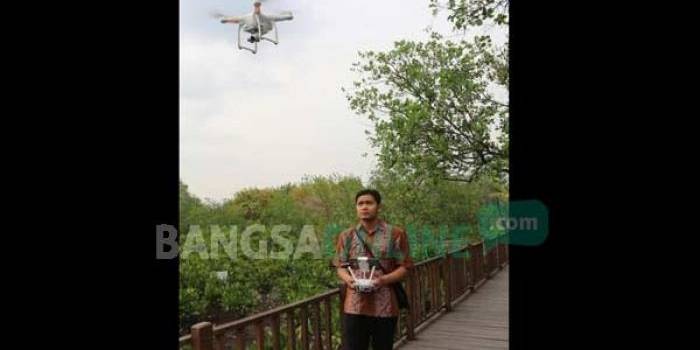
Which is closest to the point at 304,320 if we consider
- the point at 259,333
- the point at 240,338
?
the point at 259,333

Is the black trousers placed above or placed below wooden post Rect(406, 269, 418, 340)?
above

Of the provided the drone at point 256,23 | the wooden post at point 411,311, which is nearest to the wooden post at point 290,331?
the wooden post at point 411,311

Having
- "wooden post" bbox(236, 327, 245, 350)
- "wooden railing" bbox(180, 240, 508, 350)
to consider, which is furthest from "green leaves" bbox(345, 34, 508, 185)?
"wooden post" bbox(236, 327, 245, 350)

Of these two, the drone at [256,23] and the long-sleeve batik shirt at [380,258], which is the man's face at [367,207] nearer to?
the long-sleeve batik shirt at [380,258]

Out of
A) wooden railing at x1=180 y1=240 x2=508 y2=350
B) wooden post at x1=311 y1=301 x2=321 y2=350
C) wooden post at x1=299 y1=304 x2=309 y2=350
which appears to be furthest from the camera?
wooden post at x1=311 y1=301 x2=321 y2=350

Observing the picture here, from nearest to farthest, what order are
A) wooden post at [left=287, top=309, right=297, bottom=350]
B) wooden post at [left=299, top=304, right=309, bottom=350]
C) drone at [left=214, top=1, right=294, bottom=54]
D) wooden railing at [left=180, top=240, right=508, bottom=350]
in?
wooden railing at [left=180, top=240, right=508, bottom=350] < wooden post at [left=287, top=309, right=297, bottom=350] < wooden post at [left=299, top=304, right=309, bottom=350] < drone at [left=214, top=1, right=294, bottom=54]

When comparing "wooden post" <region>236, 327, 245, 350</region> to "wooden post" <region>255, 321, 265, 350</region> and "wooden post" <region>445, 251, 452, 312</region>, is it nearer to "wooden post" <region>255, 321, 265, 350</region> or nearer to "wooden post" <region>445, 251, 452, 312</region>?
"wooden post" <region>255, 321, 265, 350</region>

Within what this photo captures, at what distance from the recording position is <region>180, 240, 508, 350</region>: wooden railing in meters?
1.98

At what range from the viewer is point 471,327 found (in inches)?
178

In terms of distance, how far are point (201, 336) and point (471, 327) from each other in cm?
324
